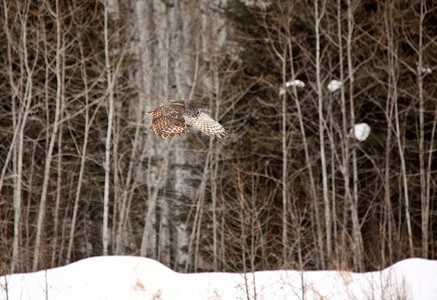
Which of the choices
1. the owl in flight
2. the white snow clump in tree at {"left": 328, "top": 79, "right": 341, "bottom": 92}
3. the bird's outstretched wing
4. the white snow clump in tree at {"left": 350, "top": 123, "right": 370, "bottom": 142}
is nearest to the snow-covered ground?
the bird's outstretched wing

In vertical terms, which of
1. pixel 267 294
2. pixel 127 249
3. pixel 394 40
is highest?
pixel 394 40

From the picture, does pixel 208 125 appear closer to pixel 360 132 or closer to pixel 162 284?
pixel 162 284

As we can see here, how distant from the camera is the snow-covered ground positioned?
10.5 m

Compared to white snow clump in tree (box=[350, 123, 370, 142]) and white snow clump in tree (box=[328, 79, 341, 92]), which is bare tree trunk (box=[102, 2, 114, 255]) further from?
white snow clump in tree (box=[350, 123, 370, 142])

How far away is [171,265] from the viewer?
56.9 feet

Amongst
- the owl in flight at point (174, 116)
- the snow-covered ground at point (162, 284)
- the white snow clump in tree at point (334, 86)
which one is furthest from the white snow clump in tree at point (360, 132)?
the owl in flight at point (174, 116)

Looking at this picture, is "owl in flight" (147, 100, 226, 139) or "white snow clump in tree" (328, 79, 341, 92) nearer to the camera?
"owl in flight" (147, 100, 226, 139)

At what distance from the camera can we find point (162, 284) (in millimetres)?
10930

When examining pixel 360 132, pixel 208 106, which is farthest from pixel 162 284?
pixel 360 132

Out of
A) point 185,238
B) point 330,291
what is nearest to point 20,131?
point 185,238

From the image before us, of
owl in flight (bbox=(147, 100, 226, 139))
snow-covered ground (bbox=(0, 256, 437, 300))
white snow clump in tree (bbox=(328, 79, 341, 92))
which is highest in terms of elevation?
white snow clump in tree (bbox=(328, 79, 341, 92))

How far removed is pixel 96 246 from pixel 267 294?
9.20 m

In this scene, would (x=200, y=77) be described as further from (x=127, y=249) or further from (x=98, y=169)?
(x=127, y=249)

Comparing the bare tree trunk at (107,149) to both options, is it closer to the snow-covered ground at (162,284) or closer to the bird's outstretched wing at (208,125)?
the snow-covered ground at (162,284)
